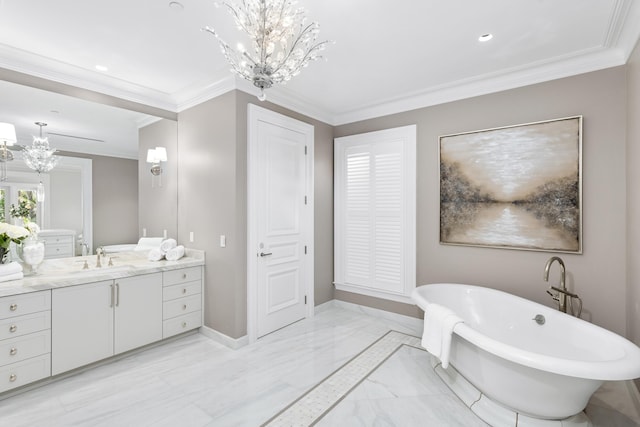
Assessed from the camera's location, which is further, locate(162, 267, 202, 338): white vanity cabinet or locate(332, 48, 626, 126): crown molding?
locate(162, 267, 202, 338): white vanity cabinet

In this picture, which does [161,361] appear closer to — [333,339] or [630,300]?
[333,339]

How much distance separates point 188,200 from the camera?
3348 millimetres

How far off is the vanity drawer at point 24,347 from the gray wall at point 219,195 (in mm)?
1303

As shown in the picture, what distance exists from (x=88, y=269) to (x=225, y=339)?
141 centimetres

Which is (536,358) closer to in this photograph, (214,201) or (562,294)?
(562,294)

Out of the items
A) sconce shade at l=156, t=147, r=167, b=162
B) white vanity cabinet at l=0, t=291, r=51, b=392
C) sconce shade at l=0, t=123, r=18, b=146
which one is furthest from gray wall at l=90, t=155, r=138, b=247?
white vanity cabinet at l=0, t=291, r=51, b=392

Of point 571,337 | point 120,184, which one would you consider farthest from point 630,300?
point 120,184

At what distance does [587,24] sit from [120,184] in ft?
14.1

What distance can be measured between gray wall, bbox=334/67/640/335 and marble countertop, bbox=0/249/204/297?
268cm

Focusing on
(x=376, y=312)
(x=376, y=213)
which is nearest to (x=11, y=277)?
(x=376, y=213)

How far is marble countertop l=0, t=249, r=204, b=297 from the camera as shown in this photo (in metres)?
2.17

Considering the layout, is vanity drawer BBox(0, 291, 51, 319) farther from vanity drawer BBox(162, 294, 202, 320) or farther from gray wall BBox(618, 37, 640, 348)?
gray wall BBox(618, 37, 640, 348)

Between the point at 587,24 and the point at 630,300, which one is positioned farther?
the point at 630,300

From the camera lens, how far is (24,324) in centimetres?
214
